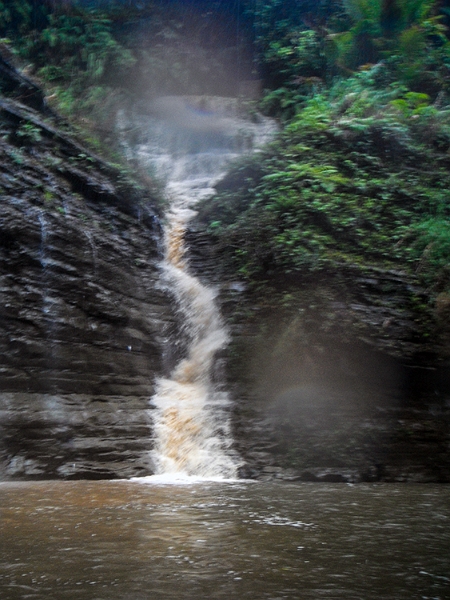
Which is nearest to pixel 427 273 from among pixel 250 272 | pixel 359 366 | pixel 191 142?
pixel 359 366

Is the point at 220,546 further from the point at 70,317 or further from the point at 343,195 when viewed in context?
the point at 343,195

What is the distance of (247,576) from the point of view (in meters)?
2.76

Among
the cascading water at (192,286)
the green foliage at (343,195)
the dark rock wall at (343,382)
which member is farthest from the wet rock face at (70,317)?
the green foliage at (343,195)

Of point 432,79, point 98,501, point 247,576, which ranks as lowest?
point 98,501

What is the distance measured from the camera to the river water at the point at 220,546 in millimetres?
2566

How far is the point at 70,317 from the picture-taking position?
8.15 meters

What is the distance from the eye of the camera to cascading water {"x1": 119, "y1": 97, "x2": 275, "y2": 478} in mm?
7629

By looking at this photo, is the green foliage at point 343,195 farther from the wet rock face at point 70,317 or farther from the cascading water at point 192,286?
the wet rock face at point 70,317

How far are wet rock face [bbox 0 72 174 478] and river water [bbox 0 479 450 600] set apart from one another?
1.65 metres

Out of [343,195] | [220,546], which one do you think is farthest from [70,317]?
[343,195]

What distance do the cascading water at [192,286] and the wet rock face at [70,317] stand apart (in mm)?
324

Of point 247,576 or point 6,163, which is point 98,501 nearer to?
point 247,576

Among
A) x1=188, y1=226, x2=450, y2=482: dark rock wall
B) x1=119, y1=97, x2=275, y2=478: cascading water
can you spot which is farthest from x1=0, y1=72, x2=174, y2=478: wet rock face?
x1=188, y1=226, x2=450, y2=482: dark rock wall

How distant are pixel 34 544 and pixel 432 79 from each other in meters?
15.7
